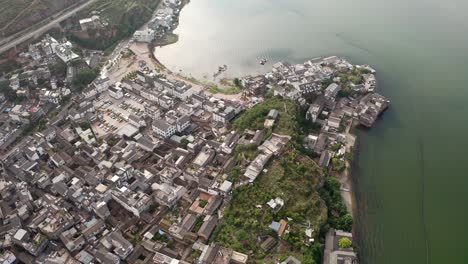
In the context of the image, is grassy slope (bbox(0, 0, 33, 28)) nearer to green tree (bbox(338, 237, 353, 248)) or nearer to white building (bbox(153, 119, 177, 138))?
white building (bbox(153, 119, 177, 138))

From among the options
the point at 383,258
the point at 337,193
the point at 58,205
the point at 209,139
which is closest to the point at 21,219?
the point at 58,205

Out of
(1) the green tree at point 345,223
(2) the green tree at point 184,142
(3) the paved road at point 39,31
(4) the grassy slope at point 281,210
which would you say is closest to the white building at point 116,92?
(2) the green tree at point 184,142

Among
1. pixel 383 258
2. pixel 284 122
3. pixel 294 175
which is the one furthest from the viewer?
pixel 284 122

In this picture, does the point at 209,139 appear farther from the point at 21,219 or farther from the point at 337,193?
the point at 21,219

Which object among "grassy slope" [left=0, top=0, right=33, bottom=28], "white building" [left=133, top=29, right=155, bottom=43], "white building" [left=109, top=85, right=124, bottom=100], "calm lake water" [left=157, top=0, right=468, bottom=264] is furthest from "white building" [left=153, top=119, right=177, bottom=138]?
"grassy slope" [left=0, top=0, right=33, bottom=28]

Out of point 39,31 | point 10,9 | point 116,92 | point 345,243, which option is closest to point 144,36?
point 39,31

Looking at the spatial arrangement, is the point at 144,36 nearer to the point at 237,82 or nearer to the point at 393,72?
the point at 237,82

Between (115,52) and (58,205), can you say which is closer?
(58,205)
